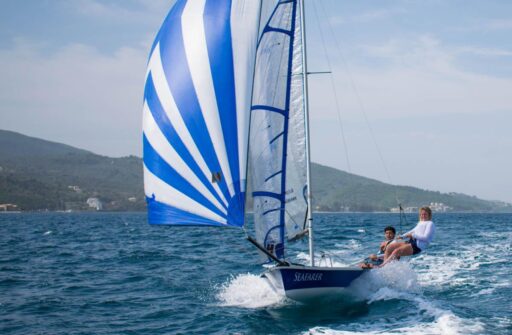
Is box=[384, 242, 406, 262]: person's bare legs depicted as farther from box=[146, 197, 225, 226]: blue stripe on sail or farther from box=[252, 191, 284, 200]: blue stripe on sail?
box=[146, 197, 225, 226]: blue stripe on sail

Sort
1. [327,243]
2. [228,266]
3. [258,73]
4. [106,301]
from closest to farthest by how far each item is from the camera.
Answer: [258,73] → [106,301] → [228,266] → [327,243]

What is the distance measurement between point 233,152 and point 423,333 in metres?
4.80

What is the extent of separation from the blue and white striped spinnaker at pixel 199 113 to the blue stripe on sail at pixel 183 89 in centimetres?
2

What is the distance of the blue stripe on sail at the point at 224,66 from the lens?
1217cm

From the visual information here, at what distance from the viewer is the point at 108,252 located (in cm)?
2914

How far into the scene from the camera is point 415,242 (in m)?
14.6

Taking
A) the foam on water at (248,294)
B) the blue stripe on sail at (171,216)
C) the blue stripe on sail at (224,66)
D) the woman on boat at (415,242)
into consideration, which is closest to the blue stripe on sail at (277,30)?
the blue stripe on sail at (224,66)

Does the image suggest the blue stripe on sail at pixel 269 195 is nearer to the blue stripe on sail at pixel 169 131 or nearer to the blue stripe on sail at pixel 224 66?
the blue stripe on sail at pixel 224 66

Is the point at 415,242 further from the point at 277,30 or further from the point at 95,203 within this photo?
the point at 95,203

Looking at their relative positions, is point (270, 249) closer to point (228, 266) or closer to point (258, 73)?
point (258, 73)

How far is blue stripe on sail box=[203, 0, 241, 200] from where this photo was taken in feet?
39.9

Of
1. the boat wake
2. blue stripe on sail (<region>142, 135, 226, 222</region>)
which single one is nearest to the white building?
the boat wake

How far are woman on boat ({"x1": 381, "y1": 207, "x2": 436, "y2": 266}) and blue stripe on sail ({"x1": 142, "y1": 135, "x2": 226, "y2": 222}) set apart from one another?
4516mm

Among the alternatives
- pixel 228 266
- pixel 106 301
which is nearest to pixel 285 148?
pixel 106 301
